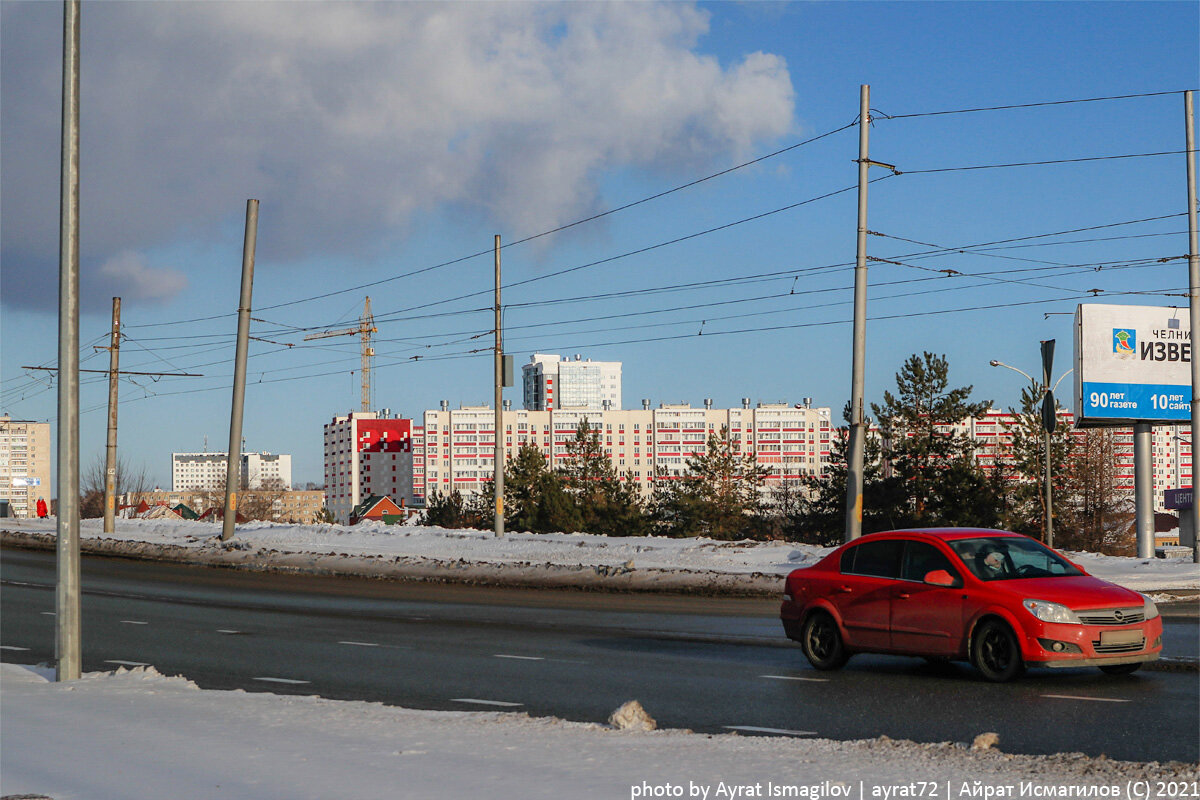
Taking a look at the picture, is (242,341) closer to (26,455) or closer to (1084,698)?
(1084,698)

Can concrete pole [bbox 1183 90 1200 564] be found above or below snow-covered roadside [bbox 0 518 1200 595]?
above

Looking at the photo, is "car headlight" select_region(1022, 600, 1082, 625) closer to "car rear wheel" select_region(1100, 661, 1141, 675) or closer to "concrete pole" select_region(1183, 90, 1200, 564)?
"car rear wheel" select_region(1100, 661, 1141, 675)

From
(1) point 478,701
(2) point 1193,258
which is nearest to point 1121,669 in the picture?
(1) point 478,701

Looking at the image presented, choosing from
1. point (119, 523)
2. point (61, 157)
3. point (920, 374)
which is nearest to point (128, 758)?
point (61, 157)

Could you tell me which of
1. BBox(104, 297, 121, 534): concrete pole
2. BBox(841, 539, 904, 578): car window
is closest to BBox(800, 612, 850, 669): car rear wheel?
BBox(841, 539, 904, 578): car window

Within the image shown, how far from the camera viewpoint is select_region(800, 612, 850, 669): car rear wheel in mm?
12898

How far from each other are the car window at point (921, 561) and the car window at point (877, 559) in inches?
4.4

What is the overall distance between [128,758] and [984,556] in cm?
827

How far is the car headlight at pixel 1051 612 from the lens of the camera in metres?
11.2

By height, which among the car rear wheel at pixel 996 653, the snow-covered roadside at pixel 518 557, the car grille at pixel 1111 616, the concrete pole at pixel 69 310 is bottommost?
the snow-covered roadside at pixel 518 557

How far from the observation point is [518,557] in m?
31.5

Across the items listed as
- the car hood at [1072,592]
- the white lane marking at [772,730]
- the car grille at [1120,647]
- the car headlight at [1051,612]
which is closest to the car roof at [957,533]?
the car hood at [1072,592]

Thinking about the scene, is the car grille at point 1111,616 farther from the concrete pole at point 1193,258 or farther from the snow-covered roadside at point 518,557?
the concrete pole at point 1193,258

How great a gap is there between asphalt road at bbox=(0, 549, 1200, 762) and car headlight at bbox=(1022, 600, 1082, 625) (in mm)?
603
